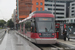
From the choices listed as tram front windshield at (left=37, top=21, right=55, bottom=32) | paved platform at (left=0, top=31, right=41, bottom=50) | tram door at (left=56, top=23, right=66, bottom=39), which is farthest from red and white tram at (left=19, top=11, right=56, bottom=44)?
tram door at (left=56, top=23, right=66, bottom=39)

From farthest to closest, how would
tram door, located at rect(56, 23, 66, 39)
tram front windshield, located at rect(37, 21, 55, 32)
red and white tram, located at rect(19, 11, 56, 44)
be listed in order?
tram door, located at rect(56, 23, 66, 39) < tram front windshield, located at rect(37, 21, 55, 32) < red and white tram, located at rect(19, 11, 56, 44)

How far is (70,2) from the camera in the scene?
100m

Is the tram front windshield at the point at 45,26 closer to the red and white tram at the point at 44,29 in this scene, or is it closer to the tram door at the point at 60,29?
the red and white tram at the point at 44,29

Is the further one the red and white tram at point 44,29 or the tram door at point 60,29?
the tram door at point 60,29

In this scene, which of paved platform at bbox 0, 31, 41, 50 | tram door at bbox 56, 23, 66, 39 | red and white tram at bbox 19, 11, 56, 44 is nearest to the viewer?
paved platform at bbox 0, 31, 41, 50

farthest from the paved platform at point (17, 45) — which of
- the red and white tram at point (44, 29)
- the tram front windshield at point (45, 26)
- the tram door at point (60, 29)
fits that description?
the tram door at point (60, 29)

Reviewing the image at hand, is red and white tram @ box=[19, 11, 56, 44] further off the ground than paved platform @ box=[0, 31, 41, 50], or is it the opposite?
red and white tram @ box=[19, 11, 56, 44]

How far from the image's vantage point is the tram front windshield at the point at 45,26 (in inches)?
518

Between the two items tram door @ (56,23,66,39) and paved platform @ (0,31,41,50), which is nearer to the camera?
paved platform @ (0,31,41,50)

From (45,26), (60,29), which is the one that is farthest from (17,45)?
(60,29)

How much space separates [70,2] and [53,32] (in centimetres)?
9183

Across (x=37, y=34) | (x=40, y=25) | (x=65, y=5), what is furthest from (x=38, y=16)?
(x=65, y=5)

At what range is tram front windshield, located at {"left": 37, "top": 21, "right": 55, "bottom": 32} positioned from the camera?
13.2 m

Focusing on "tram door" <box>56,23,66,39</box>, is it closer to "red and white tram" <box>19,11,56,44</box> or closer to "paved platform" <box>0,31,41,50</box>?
"red and white tram" <box>19,11,56,44</box>
